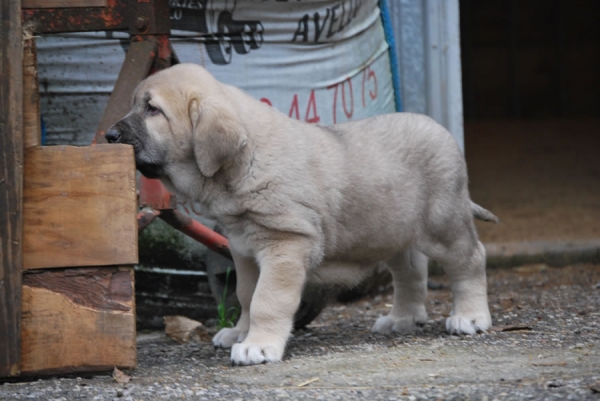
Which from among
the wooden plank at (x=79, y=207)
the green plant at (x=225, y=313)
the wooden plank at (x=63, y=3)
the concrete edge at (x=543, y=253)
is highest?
the wooden plank at (x=63, y=3)

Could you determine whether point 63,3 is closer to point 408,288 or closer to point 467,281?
point 408,288

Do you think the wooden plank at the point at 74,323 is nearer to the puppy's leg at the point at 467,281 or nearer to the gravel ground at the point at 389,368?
the gravel ground at the point at 389,368

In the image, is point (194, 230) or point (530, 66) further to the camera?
point (530, 66)

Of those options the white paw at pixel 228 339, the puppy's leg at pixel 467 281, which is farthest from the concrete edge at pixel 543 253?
the white paw at pixel 228 339

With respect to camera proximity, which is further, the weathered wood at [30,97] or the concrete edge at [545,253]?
the concrete edge at [545,253]

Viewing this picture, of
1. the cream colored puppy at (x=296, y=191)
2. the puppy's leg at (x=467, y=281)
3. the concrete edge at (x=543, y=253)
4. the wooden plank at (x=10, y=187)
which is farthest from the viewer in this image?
the concrete edge at (x=543, y=253)

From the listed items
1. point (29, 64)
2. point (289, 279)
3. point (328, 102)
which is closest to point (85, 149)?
point (29, 64)

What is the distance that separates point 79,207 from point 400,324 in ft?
6.36

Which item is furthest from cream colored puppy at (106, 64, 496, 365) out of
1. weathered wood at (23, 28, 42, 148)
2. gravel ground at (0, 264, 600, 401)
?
weathered wood at (23, 28, 42, 148)

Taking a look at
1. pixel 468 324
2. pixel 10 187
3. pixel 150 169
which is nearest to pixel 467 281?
pixel 468 324

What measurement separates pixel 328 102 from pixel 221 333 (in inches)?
86.5

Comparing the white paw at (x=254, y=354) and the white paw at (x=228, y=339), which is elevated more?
the white paw at (x=254, y=354)

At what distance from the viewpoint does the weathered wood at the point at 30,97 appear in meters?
3.67

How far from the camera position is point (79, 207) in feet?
12.1
